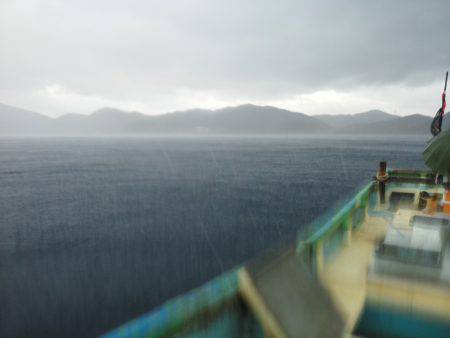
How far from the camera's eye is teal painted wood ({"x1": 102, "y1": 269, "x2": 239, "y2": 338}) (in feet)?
8.54

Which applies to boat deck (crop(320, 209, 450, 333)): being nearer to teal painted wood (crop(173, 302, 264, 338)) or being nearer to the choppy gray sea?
teal painted wood (crop(173, 302, 264, 338))

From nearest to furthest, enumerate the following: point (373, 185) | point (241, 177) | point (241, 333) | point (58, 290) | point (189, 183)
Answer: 1. point (241, 333)
2. point (373, 185)
3. point (58, 290)
4. point (189, 183)
5. point (241, 177)

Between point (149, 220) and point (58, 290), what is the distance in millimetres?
13354

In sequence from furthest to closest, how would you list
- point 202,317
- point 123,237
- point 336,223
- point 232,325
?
point 123,237
point 336,223
point 232,325
point 202,317

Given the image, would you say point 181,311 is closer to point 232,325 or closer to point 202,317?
point 202,317

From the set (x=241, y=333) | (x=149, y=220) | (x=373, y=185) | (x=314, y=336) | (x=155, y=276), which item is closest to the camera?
(x=314, y=336)

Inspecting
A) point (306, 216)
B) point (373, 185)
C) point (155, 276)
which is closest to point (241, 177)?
point (306, 216)

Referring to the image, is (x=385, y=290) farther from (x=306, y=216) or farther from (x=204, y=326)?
(x=306, y=216)


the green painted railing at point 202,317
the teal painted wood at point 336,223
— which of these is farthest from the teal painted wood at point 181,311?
A: the teal painted wood at point 336,223

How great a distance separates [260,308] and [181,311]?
74cm

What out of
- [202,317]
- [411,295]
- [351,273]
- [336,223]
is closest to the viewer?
[202,317]

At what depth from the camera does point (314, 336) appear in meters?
2.94

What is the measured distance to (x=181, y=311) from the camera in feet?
9.37

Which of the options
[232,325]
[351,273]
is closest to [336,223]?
[351,273]
